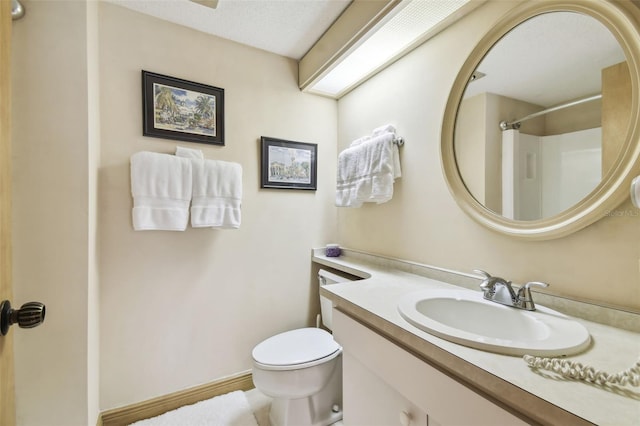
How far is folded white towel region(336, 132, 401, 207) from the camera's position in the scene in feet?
4.71

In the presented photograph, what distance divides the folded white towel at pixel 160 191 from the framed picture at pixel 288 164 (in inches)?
19.9

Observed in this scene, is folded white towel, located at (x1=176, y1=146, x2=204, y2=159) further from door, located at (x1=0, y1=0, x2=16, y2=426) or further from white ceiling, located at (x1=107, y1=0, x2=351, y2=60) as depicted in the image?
door, located at (x1=0, y1=0, x2=16, y2=426)

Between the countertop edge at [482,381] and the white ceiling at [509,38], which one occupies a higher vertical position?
the white ceiling at [509,38]

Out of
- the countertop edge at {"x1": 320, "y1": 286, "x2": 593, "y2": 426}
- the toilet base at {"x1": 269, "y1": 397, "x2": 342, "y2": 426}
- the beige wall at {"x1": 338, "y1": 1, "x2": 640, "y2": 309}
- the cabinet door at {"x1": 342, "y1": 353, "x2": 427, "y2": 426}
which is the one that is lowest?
the toilet base at {"x1": 269, "y1": 397, "x2": 342, "y2": 426}

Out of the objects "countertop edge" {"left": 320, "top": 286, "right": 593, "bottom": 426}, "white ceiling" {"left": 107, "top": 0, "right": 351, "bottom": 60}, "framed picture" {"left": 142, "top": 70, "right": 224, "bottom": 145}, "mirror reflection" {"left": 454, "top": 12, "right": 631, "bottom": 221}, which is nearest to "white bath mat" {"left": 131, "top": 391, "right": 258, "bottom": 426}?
"countertop edge" {"left": 320, "top": 286, "right": 593, "bottom": 426}

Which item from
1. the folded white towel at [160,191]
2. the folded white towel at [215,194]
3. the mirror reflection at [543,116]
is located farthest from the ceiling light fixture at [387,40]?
the folded white towel at [160,191]

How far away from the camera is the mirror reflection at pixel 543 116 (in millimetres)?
794

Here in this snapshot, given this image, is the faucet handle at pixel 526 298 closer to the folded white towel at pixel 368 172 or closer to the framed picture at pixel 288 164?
the folded white towel at pixel 368 172

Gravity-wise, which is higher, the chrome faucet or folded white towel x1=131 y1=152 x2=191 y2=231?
folded white towel x1=131 y1=152 x2=191 y2=231

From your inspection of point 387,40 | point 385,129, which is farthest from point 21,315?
point 387,40

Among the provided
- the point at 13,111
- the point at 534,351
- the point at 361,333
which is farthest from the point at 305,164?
the point at 534,351

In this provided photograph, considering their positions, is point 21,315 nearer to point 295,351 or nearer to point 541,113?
point 295,351

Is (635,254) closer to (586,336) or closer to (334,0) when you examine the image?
(586,336)

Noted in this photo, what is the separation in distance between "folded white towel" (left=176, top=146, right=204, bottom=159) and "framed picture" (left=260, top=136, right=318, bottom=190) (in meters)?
0.39
